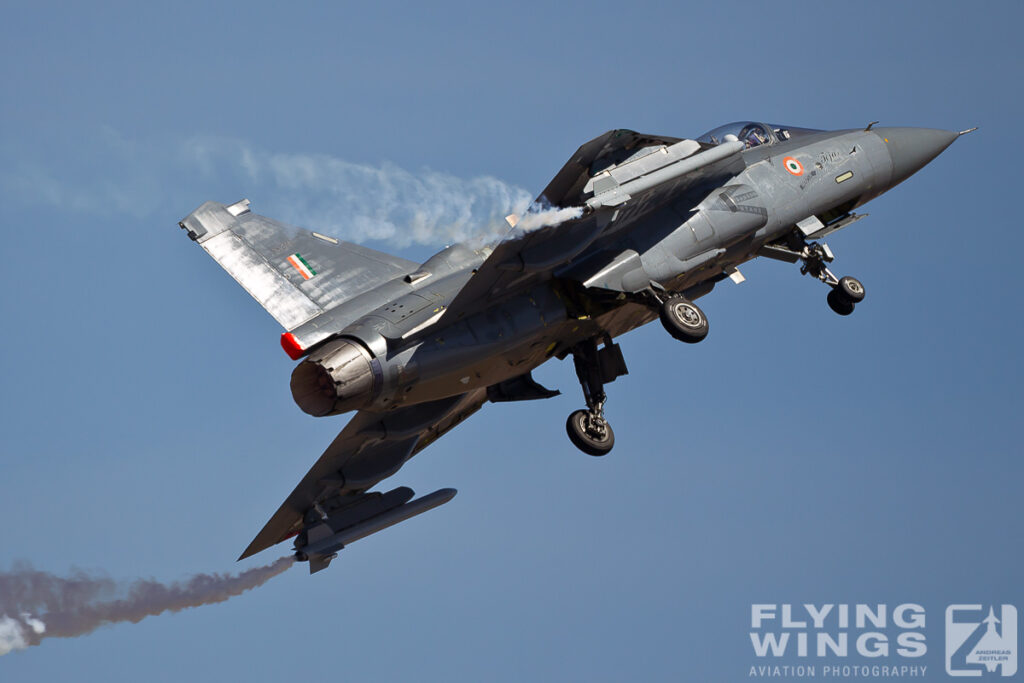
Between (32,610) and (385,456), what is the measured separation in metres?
5.30

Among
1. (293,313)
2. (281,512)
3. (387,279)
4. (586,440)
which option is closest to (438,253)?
(387,279)

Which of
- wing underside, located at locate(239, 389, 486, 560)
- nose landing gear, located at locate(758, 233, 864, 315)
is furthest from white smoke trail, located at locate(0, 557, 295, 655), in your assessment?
nose landing gear, located at locate(758, 233, 864, 315)

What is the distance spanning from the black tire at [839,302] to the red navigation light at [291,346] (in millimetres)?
8412

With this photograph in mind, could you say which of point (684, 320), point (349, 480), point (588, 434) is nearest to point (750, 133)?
point (684, 320)

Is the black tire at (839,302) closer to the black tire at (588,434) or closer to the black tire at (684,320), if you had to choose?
the black tire at (684,320)

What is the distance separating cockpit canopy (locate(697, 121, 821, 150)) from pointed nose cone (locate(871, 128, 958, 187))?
1.49 m

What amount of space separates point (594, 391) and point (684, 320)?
1.78 m

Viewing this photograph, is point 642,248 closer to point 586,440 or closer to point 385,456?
point 586,440

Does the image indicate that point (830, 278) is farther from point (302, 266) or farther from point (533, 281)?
point (302, 266)

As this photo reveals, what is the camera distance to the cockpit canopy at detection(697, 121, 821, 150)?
20016 millimetres

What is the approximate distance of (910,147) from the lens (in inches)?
829

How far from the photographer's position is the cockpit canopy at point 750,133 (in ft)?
65.7

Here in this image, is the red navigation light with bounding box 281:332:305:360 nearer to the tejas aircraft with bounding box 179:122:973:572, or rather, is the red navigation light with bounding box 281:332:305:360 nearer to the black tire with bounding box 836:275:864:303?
the tejas aircraft with bounding box 179:122:973:572

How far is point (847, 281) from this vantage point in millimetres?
20234
